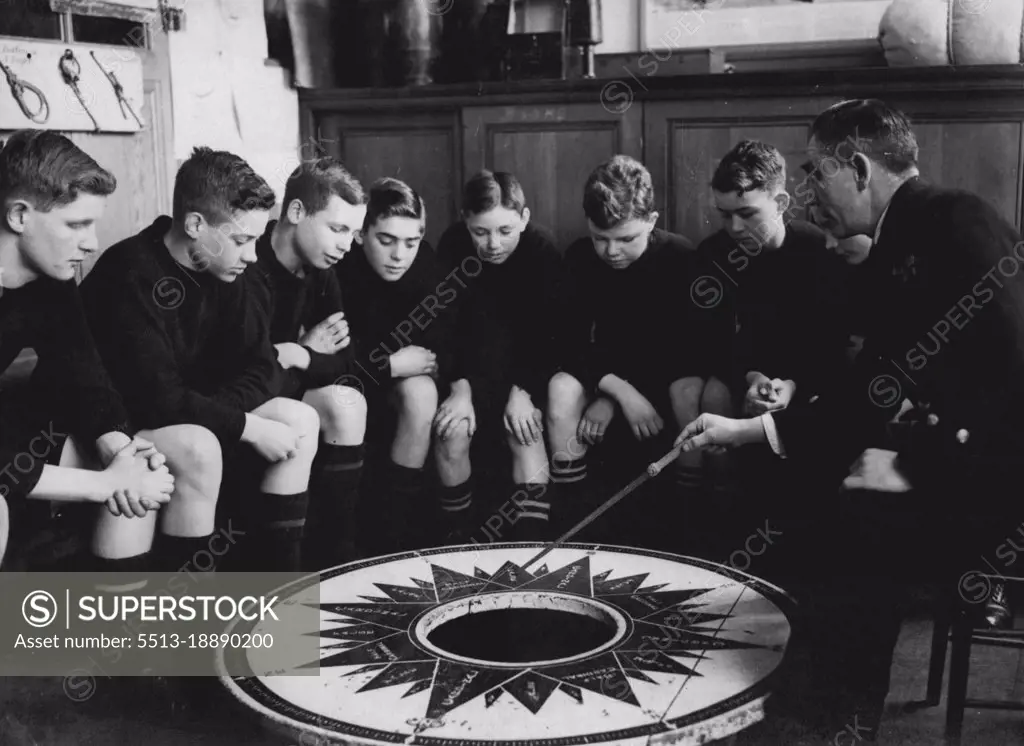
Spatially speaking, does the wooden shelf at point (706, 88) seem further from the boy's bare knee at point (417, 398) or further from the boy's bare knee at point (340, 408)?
the boy's bare knee at point (340, 408)

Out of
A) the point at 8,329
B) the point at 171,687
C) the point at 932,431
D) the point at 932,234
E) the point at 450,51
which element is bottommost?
the point at 171,687

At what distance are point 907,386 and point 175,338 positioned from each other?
5.54 feet

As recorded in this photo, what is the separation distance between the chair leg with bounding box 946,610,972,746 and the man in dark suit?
90 mm

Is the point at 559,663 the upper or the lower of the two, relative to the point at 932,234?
lower

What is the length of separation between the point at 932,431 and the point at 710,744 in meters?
0.84

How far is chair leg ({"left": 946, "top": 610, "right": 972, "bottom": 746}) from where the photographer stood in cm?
212

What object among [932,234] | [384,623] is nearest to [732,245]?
[932,234]

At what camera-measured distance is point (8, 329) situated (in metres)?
2.52

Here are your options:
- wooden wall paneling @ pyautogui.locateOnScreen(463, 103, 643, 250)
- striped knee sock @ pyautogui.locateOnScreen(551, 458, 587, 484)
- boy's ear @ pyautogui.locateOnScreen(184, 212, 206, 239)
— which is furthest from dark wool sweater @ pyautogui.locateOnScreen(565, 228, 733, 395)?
boy's ear @ pyautogui.locateOnScreen(184, 212, 206, 239)

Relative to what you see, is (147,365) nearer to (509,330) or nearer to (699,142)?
(509,330)

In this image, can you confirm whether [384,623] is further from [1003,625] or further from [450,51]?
[450,51]

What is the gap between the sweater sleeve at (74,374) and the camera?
8.46ft

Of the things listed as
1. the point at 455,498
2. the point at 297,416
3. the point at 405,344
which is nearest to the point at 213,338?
the point at 297,416

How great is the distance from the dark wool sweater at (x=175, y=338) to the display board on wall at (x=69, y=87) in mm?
613
